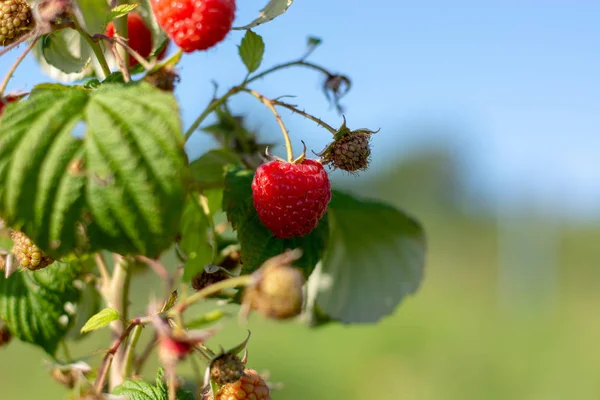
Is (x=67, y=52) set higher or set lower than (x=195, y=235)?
higher

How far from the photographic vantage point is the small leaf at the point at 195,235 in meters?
0.89

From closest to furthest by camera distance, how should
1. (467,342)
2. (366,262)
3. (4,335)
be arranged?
(4,335) < (366,262) < (467,342)

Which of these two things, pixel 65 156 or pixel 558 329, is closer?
pixel 65 156

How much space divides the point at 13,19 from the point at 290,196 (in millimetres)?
365

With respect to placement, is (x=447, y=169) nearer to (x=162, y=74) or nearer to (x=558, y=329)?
(x=558, y=329)

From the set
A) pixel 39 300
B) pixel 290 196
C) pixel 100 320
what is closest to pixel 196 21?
pixel 290 196

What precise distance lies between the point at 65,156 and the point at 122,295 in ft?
1.19

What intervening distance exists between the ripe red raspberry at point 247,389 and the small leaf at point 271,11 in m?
0.43

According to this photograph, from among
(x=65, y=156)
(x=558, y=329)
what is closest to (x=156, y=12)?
(x=65, y=156)

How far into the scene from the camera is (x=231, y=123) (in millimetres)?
1191

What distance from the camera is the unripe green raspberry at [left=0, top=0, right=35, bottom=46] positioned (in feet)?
2.52

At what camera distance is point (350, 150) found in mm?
846

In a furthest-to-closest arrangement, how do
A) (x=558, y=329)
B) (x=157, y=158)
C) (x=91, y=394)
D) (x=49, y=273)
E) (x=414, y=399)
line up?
1. (x=558, y=329)
2. (x=414, y=399)
3. (x=49, y=273)
4. (x=91, y=394)
5. (x=157, y=158)

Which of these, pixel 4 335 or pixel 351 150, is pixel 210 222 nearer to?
pixel 351 150
